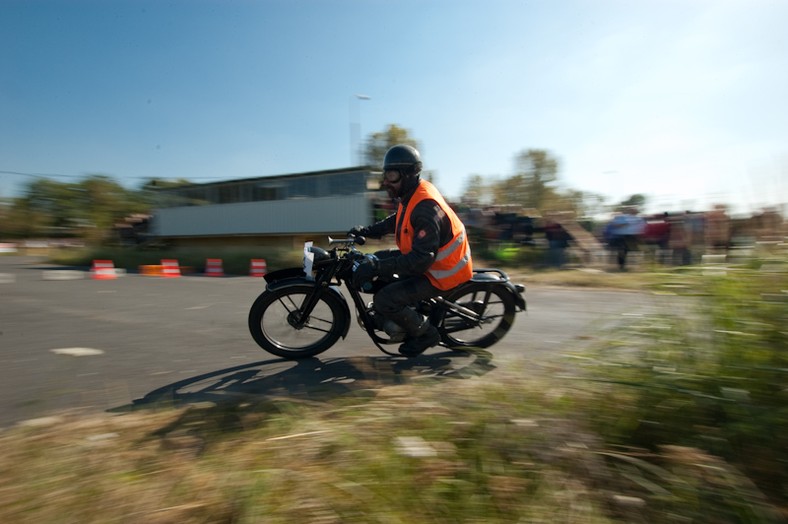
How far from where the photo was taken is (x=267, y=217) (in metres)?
27.2

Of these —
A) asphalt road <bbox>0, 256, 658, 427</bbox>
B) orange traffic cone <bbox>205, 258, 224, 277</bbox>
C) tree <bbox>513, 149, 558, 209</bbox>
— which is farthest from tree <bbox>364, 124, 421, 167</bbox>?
asphalt road <bbox>0, 256, 658, 427</bbox>

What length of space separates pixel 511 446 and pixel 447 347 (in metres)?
2.42

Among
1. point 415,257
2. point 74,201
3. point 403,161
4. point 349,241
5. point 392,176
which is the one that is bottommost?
point 415,257

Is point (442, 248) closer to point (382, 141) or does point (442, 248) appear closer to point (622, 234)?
point (622, 234)

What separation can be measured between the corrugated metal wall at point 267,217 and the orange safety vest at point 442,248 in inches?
710

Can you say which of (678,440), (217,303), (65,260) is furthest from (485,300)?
(65,260)

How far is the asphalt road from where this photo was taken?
139 inches

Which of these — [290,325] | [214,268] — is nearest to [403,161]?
[290,325]

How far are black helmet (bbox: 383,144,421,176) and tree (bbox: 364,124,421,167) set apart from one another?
47.0m

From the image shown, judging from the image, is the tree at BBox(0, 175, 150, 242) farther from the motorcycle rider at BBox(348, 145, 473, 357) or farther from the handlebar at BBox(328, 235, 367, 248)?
the motorcycle rider at BBox(348, 145, 473, 357)

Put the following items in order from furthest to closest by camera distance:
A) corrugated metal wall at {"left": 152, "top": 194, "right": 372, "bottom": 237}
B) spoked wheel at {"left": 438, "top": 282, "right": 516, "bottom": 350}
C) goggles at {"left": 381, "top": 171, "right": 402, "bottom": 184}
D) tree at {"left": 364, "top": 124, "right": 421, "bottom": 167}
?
tree at {"left": 364, "top": 124, "right": 421, "bottom": 167}
corrugated metal wall at {"left": 152, "top": 194, "right": 372, "bottom": 237}
spoked wheel at {"left": 438, "top": 282, "right": 516, "bottom": 350}
goggles at {"left": 381, "top": 171, "right": 402, "bottom": 184}

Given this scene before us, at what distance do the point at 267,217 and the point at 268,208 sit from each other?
1.58 feet

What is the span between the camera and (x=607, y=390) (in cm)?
255

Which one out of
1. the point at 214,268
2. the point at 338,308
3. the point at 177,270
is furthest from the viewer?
the point at 214,268
